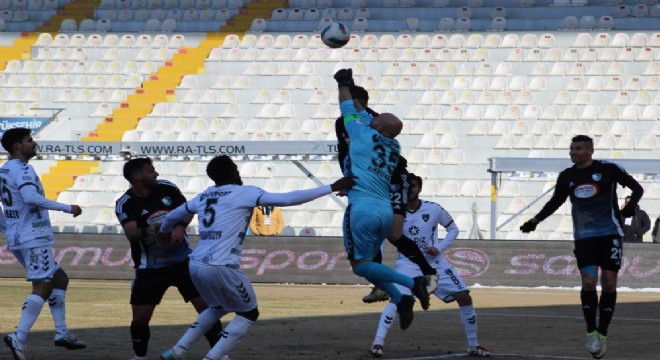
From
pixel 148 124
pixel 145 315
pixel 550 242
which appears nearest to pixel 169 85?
pixel 148 124

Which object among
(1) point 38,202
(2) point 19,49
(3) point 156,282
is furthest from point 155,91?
(3) point 156,282

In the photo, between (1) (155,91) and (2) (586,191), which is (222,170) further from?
(1) (155,91)

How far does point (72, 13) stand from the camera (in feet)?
138

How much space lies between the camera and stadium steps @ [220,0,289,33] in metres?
39.4

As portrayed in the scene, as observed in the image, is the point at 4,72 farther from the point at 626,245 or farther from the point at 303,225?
the point at 626,245

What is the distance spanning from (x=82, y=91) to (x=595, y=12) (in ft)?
51.1

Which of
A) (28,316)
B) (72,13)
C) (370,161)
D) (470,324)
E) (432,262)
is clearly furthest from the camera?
(72,13)

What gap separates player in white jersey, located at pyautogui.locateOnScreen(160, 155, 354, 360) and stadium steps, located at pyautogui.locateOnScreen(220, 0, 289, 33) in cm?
2926

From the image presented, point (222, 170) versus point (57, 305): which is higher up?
point (222, 170)

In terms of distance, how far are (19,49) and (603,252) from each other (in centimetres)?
3061

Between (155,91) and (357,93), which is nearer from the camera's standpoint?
(357,93)

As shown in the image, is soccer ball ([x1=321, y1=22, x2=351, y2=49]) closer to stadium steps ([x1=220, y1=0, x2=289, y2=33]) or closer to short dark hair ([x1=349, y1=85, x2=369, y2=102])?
short dark hair ([x1=349, y1=85, x2=369, y2=102])

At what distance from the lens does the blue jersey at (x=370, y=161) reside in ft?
36.6

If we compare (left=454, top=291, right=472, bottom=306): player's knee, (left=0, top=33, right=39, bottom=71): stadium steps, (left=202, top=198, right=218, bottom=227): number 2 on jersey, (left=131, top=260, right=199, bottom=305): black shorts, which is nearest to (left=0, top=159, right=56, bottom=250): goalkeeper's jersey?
(left=131, top=260, right=199, bottom=305): black shorts
